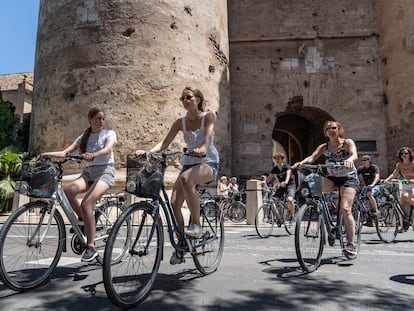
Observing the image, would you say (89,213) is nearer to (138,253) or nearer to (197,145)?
(138,253)

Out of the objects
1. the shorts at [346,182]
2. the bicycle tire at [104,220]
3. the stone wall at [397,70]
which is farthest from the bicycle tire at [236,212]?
the stone wall at [397,70]

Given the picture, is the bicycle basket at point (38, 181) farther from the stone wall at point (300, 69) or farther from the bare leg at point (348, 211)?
the stone wall at point (300, 69)

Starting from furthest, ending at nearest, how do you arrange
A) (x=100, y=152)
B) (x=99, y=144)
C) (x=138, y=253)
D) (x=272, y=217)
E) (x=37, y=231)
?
(x=272, y=217) < (x=99, y=144) < (x=100, y=152) < (x=37, y=231) < (x=138, y=253)

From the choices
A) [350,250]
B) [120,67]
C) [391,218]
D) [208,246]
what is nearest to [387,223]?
[391,218]

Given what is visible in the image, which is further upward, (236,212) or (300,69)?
(300,69)

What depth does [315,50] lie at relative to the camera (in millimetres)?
17984

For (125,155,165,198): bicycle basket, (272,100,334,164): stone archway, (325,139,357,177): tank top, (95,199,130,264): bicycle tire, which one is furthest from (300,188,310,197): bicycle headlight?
(272,100,334,164): stone archway

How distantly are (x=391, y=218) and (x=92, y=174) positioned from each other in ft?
17.2

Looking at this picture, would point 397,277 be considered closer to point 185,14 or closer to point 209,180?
point 209,180

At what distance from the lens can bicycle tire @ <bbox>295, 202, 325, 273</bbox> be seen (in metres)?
3.85

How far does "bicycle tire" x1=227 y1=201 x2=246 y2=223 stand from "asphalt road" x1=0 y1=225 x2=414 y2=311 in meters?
6.87

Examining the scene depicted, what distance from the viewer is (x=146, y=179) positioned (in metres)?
2.90

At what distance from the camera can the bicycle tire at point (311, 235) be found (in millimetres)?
3854

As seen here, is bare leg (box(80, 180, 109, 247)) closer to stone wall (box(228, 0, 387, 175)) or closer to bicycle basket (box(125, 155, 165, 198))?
bicycle basket (box(125, 155, 165, 198))
